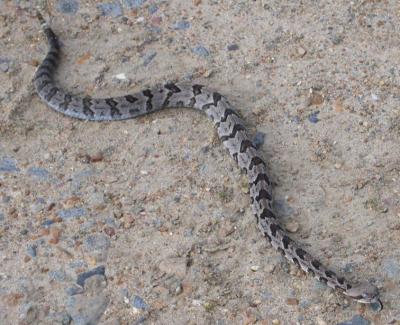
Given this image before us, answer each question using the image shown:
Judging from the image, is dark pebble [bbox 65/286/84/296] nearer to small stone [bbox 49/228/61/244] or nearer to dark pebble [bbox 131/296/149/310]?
dark pebble [bbox 131/296/149/310]

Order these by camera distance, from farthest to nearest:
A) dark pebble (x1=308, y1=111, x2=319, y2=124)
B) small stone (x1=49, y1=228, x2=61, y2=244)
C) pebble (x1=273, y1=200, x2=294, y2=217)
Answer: dark pebble (x1=308, y1=111, x2=319, y2=124) → pebble (x1=273, y1=200, x2=294, y2=217) → small stone (x1=49, y1=228, x2=61, y2=244)

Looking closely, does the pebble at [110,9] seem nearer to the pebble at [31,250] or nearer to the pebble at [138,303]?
the pebble at [31,250]

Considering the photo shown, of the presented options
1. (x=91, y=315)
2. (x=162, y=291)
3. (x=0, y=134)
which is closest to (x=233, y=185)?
(x=162, y=291)

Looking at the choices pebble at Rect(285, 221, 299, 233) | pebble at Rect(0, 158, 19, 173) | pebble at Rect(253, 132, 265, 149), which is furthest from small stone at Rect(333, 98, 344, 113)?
pebble at Rect(0, 158, 19, 173)

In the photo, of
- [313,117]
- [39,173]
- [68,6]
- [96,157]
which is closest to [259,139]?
[313,117]

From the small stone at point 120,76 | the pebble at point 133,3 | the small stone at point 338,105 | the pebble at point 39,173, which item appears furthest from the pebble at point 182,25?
the pebble at point 39,173

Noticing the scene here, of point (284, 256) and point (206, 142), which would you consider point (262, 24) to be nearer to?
point (206, 142)

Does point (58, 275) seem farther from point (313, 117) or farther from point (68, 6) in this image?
point (68, 6)
